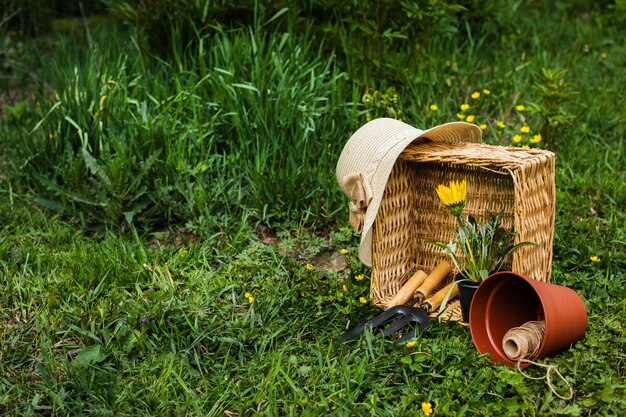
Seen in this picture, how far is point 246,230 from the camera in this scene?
339 centimetres

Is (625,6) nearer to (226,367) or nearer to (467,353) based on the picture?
(467,353)

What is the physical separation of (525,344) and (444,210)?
2.37 ft

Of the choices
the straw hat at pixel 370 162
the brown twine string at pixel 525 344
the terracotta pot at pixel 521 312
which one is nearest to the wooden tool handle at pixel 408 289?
the straw hat at pixel 370 162

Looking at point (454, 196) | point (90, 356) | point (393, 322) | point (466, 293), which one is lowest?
point (90, 356)

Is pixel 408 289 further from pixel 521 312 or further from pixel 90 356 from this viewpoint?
pixel 90 356

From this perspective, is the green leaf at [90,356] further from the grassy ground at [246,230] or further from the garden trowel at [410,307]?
the garden trowel at [410,307]

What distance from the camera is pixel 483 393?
2289mm

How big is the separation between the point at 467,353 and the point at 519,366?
0.18 m

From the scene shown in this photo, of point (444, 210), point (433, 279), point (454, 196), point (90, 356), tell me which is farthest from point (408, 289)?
point (90, 356)

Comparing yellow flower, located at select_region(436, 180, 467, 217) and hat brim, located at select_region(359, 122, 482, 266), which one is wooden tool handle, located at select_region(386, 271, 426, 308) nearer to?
hat brim, located at select_region(359, 122, 482, 266)

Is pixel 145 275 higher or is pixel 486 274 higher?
pixel 486 274

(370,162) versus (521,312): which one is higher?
(370,162)

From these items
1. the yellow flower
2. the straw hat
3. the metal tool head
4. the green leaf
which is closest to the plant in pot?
the yellow flower

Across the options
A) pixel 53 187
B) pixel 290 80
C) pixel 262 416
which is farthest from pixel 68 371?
pixel 290 80
